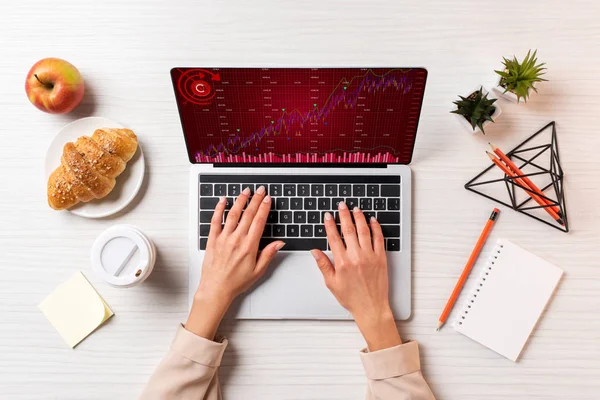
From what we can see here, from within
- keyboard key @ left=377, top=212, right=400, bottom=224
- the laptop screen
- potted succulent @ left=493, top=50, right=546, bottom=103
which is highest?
potted succulent @ left=493, top=50, right=546, bottom=103

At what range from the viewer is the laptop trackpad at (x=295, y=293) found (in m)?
0.88

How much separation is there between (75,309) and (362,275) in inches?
20.7

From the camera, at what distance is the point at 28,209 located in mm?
920

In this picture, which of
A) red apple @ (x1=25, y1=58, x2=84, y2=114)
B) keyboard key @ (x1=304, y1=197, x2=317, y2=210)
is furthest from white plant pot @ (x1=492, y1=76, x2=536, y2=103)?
red apple @ (x1=25, y1=58, x2=84, y2=114)

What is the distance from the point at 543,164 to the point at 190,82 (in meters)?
0.65

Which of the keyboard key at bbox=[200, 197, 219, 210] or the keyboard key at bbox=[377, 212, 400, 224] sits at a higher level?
the keyboard key at bbox=[200, 197, 219, 210]

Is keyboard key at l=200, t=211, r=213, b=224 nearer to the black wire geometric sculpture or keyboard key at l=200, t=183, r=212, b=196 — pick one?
keyboard key at l=200, t=183, r=212, b=196

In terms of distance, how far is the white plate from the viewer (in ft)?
2.94

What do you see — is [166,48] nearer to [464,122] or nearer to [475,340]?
[464,122]

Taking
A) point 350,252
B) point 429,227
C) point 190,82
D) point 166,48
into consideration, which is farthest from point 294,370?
point 166,48

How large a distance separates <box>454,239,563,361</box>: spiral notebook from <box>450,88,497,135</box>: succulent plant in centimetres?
23

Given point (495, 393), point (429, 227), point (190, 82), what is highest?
point (190, 82)

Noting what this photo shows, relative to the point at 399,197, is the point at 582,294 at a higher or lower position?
lower

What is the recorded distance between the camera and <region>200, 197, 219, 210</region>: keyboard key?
2.92 feet
